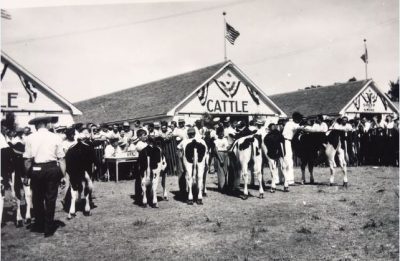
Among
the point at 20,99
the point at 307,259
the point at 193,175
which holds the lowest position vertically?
the point at 307,259

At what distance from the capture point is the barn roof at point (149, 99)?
899 inches

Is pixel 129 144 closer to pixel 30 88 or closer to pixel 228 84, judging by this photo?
pixel 30 88

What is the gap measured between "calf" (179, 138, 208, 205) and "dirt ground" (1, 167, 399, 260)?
1.34 ft

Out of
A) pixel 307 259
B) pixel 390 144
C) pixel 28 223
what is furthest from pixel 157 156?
pixel 390 144

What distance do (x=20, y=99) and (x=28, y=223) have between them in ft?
29.6

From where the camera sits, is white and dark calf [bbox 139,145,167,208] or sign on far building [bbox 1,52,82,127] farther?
sign on far building [bbox 1,52,82,127]

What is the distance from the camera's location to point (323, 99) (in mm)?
33656

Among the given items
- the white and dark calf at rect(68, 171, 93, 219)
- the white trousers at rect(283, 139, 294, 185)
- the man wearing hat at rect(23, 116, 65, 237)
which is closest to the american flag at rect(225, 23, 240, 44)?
the white trousers at rect(283, 139, 294, 185)

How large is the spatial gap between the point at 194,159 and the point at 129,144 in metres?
5.20

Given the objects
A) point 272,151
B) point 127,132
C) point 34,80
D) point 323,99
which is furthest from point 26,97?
point 323,99

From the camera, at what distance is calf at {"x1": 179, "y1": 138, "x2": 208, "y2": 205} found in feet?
31.0

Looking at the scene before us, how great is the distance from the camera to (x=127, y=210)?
9.02m

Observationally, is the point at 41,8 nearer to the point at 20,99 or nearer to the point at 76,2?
the point at 76,2

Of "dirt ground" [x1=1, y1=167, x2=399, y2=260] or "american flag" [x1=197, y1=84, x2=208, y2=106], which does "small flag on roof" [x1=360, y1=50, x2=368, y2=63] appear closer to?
"american flag" [x1=197, y1=84, x2=208, y2=106]
